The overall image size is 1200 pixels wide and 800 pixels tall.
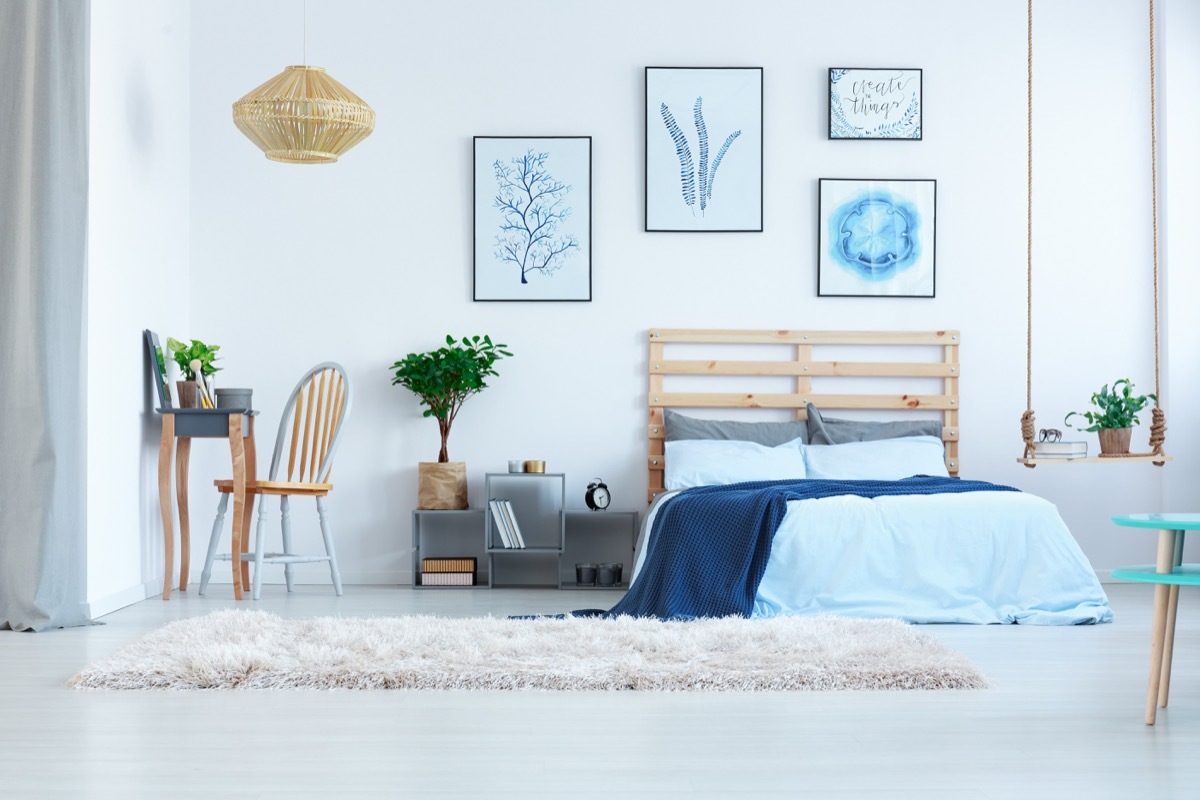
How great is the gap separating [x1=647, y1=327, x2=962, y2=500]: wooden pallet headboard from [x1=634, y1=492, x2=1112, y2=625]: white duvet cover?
1.37 m

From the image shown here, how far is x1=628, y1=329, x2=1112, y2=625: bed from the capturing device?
165 inches

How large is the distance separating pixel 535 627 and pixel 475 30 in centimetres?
308

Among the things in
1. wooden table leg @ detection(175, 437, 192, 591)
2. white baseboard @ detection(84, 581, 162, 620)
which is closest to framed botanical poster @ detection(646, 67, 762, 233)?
wooden table leg @ detection(175, 437, 192, 591)

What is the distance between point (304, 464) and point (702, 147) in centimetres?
228

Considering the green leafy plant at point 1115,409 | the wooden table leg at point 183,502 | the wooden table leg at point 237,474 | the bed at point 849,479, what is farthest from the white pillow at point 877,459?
the wooden table leg at point 183,502

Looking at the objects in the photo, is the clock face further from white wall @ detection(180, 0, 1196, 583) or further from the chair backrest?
the chair backrest

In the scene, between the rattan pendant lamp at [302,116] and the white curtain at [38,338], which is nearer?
the white curtain at [38,338]

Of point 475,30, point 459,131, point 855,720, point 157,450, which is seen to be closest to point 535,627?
point 855,720

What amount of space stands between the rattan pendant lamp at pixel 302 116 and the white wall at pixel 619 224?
31.1 inches

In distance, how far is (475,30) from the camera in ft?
18.7

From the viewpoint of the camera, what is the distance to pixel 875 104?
18.6 feet

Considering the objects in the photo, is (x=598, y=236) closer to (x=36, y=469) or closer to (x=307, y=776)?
(x=36, y=469)

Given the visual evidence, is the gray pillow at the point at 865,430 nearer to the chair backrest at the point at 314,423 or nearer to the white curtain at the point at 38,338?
the chair backrest at the point at 314,423

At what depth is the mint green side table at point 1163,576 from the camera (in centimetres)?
261
